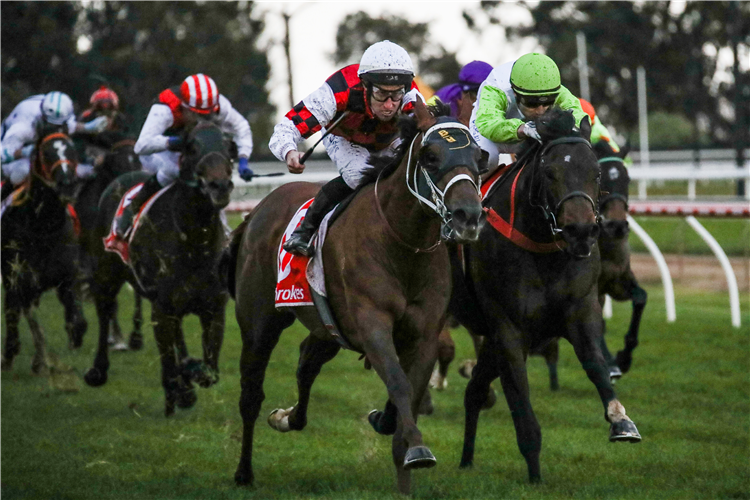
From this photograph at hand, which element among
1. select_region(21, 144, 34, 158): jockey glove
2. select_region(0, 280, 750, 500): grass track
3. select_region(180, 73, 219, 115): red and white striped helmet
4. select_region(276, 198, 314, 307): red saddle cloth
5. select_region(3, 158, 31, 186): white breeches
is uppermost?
select_region(180, 73, 219, 115): red and white striped helmet

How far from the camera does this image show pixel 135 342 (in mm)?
10570

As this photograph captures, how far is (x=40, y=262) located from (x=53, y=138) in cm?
108

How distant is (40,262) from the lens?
9086mm

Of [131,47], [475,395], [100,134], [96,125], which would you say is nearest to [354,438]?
[475,395]

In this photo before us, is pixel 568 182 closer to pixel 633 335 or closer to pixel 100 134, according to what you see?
pixel 633 335

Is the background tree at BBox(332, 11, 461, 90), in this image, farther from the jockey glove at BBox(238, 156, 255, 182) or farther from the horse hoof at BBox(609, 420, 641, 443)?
the horse hoof at BBox(609, 420, 641, 443)

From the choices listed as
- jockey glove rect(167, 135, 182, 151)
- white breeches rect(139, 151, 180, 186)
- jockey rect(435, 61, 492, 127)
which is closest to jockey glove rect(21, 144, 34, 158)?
white breeches rect(139, 151, 180, 186)

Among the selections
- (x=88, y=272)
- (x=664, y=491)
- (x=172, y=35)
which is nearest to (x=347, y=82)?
(x=664, y=491)

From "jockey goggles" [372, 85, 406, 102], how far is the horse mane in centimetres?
19

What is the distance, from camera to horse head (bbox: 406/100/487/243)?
417 centimetres

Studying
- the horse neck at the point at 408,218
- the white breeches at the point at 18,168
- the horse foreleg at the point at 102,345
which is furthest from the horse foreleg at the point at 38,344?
the horse neck at the point at 408,218

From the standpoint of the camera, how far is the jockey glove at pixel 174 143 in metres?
7.28

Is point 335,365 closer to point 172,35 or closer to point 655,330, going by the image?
point 655,330

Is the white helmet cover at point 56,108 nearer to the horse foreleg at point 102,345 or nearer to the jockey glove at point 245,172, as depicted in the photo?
the horse foreleg at point 102,345
